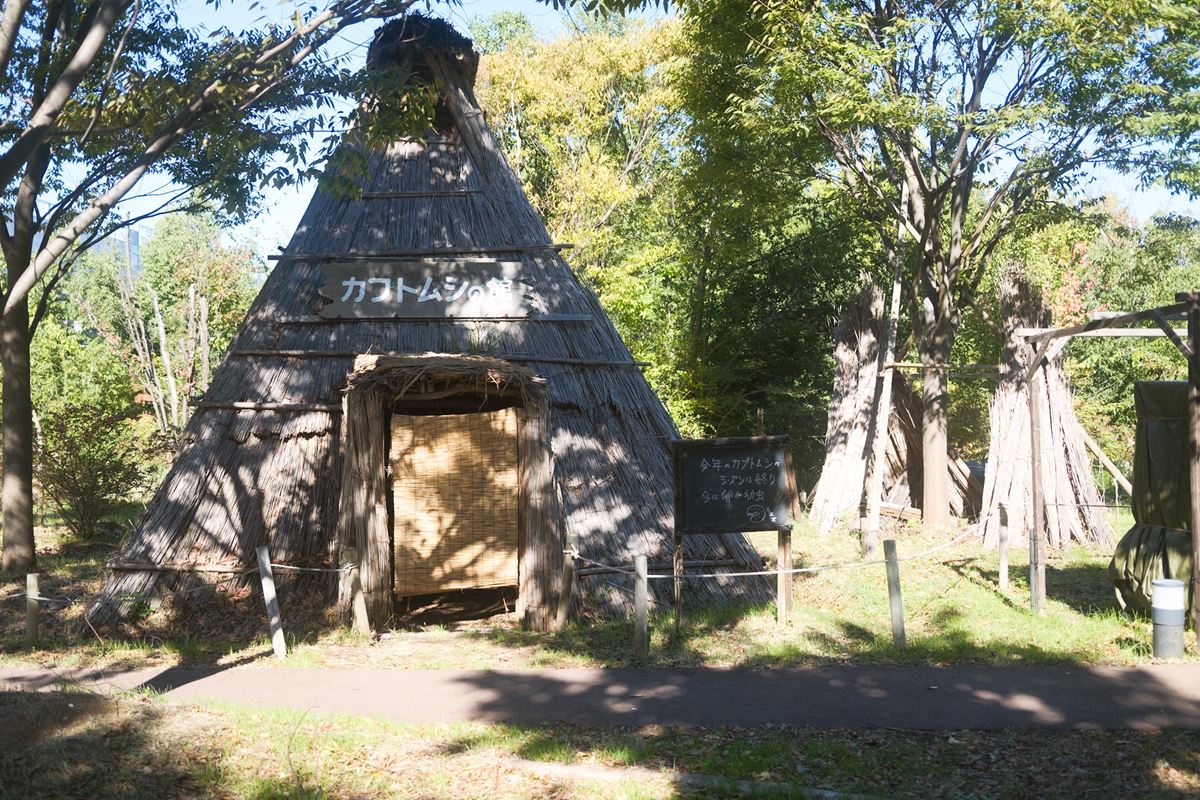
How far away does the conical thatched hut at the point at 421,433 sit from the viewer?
28.4 ft

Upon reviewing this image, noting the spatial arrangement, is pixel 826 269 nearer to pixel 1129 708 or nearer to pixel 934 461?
pixel 934 461

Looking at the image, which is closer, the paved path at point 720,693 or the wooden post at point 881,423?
the paved path at point 720,693

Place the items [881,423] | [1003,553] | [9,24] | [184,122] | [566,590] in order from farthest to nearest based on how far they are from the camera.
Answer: [881,423] < [1003,553] < [566,590] < [184,122] < [9,24]

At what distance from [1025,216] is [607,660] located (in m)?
12.0

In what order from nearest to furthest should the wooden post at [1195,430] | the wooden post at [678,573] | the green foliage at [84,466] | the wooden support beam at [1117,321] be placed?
the wooden post at [1195,430], the wooden support beam at [1117,321], the wooden post at [678,573], the green foliage at [84,466]

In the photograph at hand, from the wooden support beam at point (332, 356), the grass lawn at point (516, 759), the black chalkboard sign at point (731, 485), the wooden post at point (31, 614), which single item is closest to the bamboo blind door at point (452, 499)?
the wooden support beam at point (332, 356)

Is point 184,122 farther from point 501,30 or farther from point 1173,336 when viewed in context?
point 501,30

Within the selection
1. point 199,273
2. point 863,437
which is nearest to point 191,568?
point 863,437

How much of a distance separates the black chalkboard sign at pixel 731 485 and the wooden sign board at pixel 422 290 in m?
2.51

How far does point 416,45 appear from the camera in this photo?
36.0ft

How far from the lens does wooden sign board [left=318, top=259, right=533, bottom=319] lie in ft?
31.8

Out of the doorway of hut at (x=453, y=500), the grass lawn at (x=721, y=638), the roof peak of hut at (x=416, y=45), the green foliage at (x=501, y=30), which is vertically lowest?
the grass lawn at (x=721, y=638)

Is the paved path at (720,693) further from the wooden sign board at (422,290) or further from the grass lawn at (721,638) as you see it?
the wooden sign board at (422,290)

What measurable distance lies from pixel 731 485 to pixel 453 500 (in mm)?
2586
